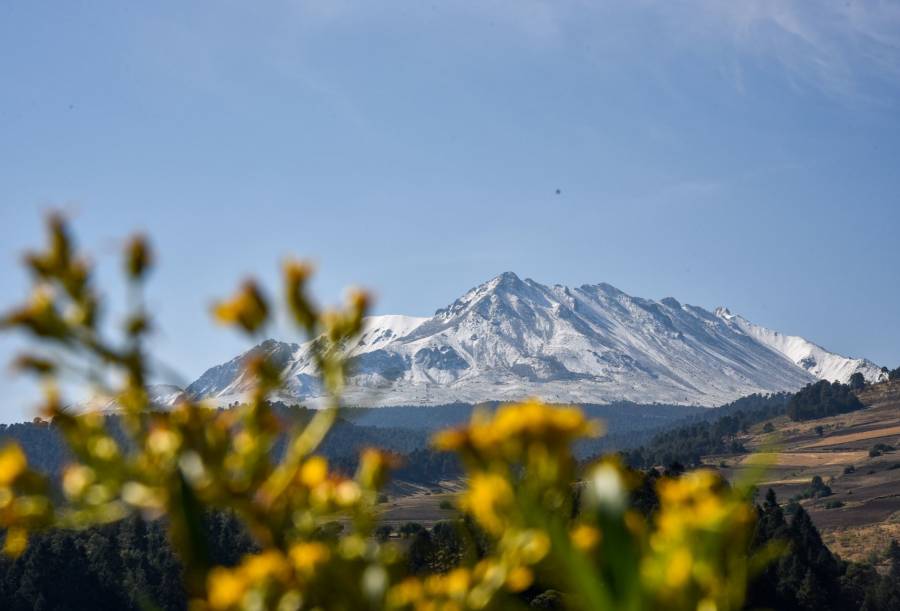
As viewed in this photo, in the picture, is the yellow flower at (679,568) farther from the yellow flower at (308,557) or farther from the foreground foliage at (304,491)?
the yellow flower at (308,557)

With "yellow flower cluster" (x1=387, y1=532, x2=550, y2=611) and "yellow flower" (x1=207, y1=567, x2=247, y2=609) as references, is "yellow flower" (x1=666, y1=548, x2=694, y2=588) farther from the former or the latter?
"yellow flower" (x1=207, y1=567, x2=247, y2=609)

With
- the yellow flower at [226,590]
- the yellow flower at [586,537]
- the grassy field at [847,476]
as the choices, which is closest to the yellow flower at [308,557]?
the yellow flower at [226,590]

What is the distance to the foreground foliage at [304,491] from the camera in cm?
140

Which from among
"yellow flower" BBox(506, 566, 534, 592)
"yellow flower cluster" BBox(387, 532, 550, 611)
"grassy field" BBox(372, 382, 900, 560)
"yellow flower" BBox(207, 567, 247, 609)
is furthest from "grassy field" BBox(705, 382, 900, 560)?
"yellow flower" BBox(207, 567, 247, 609)

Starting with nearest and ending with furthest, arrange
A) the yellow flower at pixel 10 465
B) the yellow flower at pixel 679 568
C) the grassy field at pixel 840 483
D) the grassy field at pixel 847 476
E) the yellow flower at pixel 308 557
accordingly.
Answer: the yellow flower at pixel 679 568
the yellow flower at pixel 308 557
the yellow flower at pixel 10 465
the grassy field at pixel 847 476
the grassy field at pixel 840 483

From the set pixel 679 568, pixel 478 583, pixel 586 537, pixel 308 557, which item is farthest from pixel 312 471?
pixel 679 568

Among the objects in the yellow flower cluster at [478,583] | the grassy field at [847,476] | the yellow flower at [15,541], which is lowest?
the grassy field at [847,476]

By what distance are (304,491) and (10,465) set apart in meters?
0.50

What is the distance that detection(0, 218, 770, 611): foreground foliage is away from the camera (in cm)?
140

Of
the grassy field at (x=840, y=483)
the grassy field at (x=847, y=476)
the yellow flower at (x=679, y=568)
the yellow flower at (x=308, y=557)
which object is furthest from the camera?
the grassy field at (x=840, y=483)

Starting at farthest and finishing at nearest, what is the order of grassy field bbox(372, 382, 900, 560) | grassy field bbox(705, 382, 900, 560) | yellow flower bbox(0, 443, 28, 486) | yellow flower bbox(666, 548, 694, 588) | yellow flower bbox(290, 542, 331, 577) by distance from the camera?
grassy field bbox(372, 382, 900, 560)
grassy field bbox(705, 382, 900, 560)
yellow flower bbox(0, 443, 28, 486)
yellow flower bbox(290, 542, 331, 577)
yellow flower bbox(666, 548, 694, 588)

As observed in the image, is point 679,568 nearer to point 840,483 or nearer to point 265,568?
point 265,568

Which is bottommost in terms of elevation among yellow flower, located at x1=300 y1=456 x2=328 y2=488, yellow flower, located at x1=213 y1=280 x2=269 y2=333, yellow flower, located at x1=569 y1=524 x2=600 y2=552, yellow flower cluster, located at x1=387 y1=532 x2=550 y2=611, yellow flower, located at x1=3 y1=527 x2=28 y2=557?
yellow flower cluster, located at x1=387 y1=532 x2=550 y2=611

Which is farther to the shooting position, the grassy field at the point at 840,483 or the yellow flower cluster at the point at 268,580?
the grassy field at the point at 840,483
